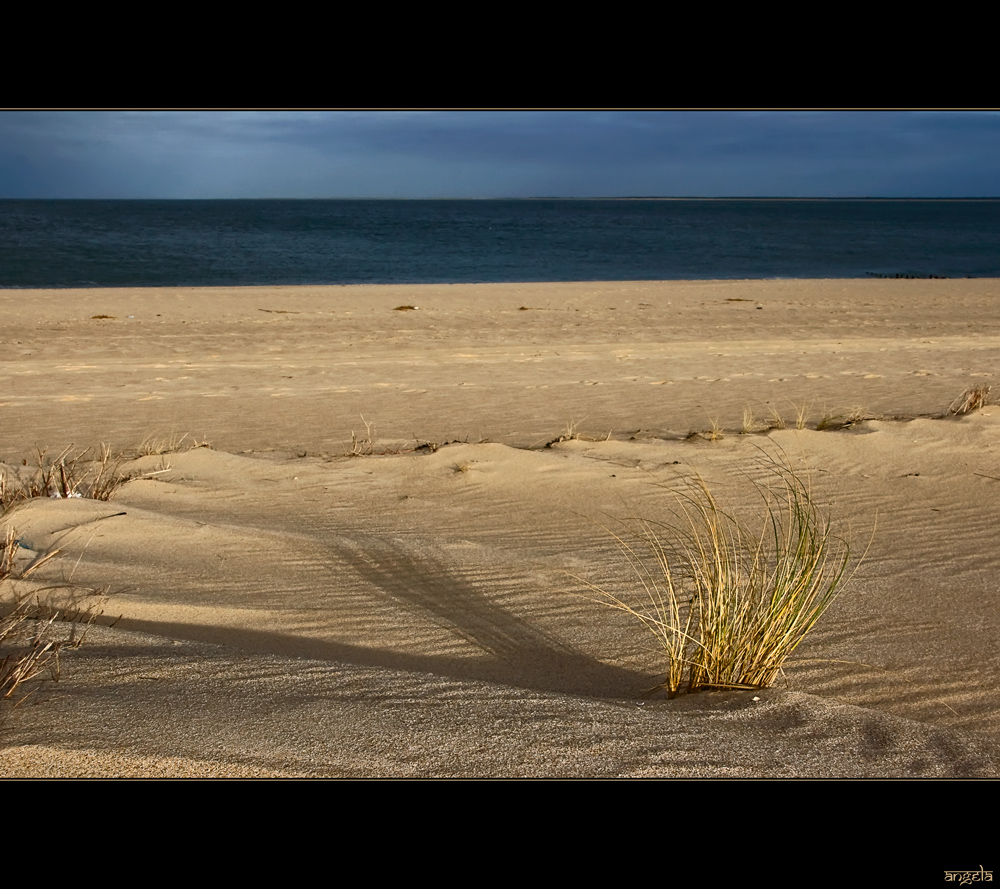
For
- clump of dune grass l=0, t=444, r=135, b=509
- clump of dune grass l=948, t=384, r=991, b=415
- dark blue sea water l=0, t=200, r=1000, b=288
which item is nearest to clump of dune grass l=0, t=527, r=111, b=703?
clump of dune grass l=0, t=444, r=135, b=509

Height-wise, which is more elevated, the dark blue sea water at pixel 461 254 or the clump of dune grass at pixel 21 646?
the dark blue sea water at pixel 461 254

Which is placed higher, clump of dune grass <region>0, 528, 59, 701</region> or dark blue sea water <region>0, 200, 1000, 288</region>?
dark blue sea water <region>0, 200, 1000, 288</region>

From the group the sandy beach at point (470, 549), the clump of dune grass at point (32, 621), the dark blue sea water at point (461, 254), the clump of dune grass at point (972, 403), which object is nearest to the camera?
the sandy beach at point (470, 549)

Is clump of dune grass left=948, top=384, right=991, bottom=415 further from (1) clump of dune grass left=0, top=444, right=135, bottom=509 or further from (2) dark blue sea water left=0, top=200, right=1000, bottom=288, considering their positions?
(2) dark blue sea water left=0, top=200, right=1000, bottom=288

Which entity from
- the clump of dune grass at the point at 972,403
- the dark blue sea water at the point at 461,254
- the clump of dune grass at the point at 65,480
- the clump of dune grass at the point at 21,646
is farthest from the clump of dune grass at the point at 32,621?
the dark blue sea water at the point at 461,254

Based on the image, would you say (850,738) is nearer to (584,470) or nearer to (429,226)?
(584,470)

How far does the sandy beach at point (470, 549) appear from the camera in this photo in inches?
97.1

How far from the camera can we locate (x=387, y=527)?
5160 mm

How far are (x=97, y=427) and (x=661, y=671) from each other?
5.81 m


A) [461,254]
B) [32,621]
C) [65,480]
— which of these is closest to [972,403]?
[65,480]

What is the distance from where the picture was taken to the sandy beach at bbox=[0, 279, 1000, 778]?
8.09 ft

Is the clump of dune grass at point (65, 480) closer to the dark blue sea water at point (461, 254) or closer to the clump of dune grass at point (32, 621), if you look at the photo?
the clump of dune grass at point (32, 621)

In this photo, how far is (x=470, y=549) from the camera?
15.5ft

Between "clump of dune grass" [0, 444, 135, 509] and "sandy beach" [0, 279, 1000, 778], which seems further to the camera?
"clump of dune grass" [0, 444, 135, 509]
